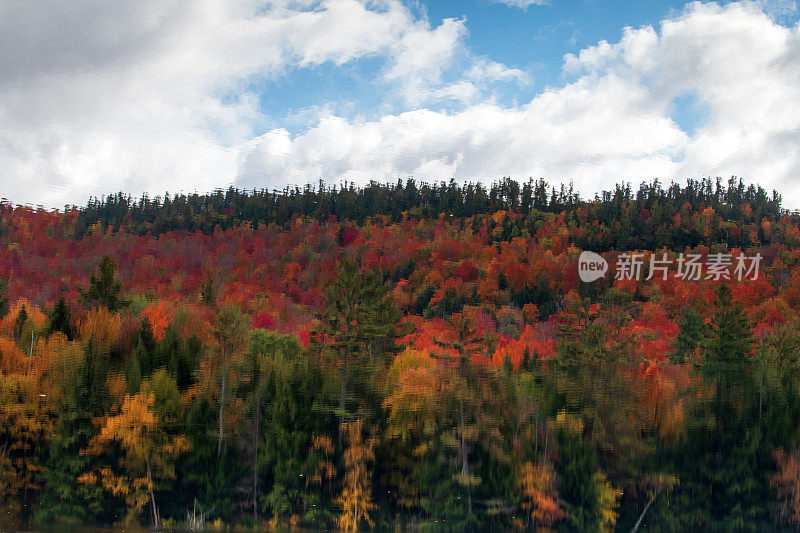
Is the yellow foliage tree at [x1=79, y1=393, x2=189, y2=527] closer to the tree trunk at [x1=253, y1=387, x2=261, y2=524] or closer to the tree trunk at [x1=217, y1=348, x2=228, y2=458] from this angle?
the tree trunk at [x1=217, y1=348, x2=228, y2=458]

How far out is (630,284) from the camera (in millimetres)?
92812

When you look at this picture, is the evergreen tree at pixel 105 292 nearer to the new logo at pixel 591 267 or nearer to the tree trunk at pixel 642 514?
the tree trunk at pixel 642 514

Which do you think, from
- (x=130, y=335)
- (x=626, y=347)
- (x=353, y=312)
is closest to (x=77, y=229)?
(x=130, y=335)

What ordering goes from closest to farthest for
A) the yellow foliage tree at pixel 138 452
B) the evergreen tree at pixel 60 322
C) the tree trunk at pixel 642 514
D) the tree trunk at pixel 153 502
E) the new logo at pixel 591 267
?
the tree trunk at pixel 153 502 → the yellow foliage tree at pixel 138 452 → the tree trunk at pixel 642 514 → the evergreen tree at pixel 60 322 → the new logo at pixel 591 267

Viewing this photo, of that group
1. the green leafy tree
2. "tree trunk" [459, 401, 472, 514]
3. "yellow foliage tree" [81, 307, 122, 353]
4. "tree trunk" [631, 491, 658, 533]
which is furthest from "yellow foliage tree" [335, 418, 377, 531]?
"yellow foliage tree" [81, 307, 122, 353]

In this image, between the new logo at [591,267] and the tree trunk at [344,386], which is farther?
the new logo at [591,267]

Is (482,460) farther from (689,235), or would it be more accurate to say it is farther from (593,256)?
(689,235)

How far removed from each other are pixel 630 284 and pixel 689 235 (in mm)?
43757

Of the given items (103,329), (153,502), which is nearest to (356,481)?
(153,502)

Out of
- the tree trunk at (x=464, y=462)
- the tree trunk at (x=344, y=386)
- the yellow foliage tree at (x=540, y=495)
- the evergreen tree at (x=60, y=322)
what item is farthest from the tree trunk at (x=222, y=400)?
the yellow foliage tree at (x=540, y=495)

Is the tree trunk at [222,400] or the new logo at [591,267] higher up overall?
the new logo at [591,267]

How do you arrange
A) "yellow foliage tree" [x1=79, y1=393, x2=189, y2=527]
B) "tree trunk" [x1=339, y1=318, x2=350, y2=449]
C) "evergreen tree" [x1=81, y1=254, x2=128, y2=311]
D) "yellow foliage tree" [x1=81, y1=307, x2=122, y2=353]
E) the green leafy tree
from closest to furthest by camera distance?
"yellow foliage tree" [x1=79, y1=393, x2=189, y2=527] → "tree trunk" [x1=339, y1=318, x2=350, y2=449] → the green leafy tree → "yellow foliage tree" [x1=81, y1=307, x2=122, y2=353] → "evergreen tree" [x1=81, y1=254, x2=128, y2=311]

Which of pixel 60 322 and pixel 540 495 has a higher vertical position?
pixel 60 322

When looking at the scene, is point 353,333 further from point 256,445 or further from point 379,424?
point 256,445
